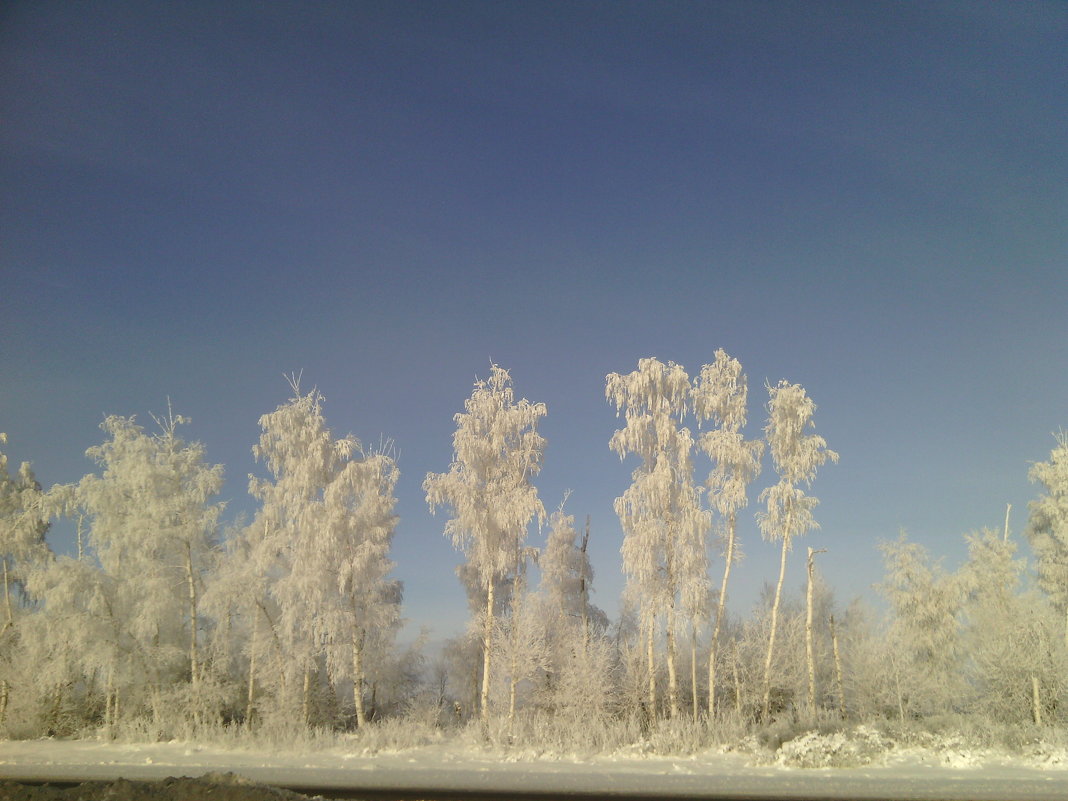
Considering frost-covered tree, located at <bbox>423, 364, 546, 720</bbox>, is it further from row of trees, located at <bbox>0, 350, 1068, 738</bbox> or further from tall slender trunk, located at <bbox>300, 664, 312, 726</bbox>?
tall slender trunk, located at <bbox>300, 664, 312, 726</bbox>

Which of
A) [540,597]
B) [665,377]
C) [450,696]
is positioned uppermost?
[665,377]

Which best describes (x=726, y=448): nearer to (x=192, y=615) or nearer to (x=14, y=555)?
(x=192, y=615)

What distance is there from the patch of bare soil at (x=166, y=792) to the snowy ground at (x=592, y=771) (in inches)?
165

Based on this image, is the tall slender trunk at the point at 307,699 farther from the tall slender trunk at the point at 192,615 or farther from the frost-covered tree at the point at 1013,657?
the frost-covered tree at the point at 1013,657

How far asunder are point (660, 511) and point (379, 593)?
1074 centimetres

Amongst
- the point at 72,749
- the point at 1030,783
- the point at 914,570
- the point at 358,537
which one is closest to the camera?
the point at 1030,783

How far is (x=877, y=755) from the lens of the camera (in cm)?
1800

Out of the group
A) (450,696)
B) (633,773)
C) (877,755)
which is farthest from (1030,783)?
(450,696)

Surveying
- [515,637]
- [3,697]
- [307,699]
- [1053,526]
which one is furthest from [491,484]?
[1053,526]

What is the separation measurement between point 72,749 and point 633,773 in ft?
55.7

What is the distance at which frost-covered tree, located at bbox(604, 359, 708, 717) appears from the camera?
23328mm

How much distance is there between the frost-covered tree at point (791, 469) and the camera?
963 inches

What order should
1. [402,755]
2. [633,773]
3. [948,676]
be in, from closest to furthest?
[633,773], [402,755], [948,676]

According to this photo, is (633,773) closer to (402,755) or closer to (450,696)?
(402,755)
